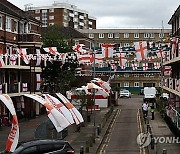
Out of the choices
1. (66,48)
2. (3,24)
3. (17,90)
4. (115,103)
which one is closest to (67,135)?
(17,90)

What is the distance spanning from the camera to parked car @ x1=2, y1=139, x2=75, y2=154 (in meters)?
19.7

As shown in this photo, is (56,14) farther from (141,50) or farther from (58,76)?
(141,50)

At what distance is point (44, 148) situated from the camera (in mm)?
20016

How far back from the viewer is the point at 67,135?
34.1 m

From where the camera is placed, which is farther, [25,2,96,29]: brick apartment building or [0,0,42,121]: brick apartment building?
[25,2,96,29]: brick apartment building

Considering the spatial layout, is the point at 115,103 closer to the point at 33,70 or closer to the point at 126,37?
the point at 33,70

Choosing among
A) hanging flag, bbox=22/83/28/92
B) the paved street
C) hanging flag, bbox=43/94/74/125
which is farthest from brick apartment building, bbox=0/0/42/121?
hanging flag, bbox=43/94/74/125

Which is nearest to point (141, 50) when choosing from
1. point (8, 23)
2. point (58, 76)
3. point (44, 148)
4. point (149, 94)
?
point (44, 148)

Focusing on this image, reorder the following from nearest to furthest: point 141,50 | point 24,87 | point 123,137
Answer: point 141,50
point 123,137
point 24,87

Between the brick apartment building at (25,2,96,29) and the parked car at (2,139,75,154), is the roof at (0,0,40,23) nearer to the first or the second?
the parked car at (2,139,75,154)

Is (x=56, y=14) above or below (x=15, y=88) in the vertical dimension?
above

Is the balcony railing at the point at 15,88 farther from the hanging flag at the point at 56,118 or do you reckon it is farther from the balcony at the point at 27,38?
the hanging flag at the point at 56,118

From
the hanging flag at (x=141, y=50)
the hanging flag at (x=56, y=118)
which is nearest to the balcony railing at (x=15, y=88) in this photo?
the hanging flag at (x=141, y=50)

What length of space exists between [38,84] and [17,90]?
3.30m
